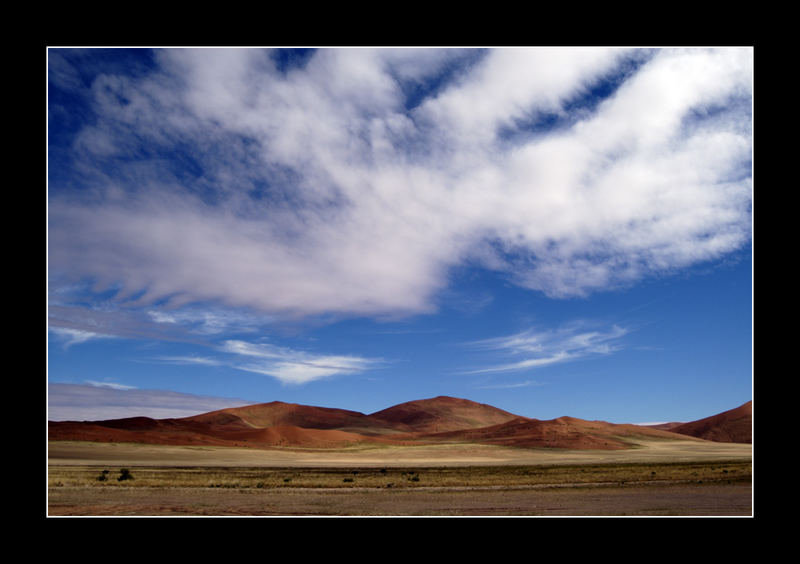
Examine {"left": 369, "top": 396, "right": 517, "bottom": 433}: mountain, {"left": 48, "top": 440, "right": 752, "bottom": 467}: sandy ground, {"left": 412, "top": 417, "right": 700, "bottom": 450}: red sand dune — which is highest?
{"left": 48, "top": 440, "right": 752, "bottom": 467}: sandy ground

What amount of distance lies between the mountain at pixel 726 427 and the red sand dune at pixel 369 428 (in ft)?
0.89

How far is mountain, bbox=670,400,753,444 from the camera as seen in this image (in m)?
114

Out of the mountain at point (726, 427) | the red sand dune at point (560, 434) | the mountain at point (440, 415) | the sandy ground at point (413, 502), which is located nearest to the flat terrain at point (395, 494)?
the sandy ground at point (413, 502)

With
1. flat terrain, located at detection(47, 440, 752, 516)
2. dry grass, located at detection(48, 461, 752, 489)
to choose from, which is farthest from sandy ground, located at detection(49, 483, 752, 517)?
dry grass, located at detection(48, 461, 752, 489)

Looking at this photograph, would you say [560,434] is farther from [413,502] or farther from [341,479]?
[413,502]

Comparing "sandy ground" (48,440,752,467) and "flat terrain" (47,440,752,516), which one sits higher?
"flat terrain" (47,440,752,516)

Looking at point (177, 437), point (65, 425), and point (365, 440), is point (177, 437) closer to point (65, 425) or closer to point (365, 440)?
point (65, 425)

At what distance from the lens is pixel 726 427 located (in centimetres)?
11869

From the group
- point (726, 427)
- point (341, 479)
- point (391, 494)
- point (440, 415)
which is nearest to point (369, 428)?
point (440, 415)

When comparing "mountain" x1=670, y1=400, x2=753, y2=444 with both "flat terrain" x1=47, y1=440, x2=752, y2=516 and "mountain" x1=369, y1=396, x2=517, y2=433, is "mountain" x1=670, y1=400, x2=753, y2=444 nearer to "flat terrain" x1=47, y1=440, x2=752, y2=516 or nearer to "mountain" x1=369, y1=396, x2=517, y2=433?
"mountain" x1=369, y1=396, x2=517, y2=433

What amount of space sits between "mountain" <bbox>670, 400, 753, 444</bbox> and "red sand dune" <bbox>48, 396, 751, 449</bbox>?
27cm
